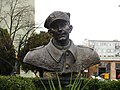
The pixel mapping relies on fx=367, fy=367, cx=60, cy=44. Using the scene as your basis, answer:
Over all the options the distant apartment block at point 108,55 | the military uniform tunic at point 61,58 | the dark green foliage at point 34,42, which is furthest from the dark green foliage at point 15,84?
the distant apartment block at point 108,55

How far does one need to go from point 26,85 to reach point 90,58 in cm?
206

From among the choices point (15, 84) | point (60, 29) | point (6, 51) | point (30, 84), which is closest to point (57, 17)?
point (60, 29)

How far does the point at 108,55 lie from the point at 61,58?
218 feet

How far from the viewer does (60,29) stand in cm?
898

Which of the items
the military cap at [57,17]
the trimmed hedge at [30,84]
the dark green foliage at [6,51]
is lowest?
the dark green foliage at [6,51]

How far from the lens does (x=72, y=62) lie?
9141mm

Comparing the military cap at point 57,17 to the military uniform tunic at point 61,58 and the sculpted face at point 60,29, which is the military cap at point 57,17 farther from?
the military uniform tunic at point 61,58

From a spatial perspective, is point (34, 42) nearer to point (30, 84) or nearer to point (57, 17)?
point (30, 84)

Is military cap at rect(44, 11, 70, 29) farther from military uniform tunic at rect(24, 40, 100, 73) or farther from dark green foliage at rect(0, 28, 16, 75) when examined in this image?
dark green foliage at rect(0, 28, 16, 75)

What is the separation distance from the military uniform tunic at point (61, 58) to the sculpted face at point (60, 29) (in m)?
0.32

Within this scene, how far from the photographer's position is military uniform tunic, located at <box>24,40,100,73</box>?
8984 mm

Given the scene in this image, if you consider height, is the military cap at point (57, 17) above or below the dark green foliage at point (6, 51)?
above

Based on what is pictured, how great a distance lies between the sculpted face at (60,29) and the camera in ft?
29.4

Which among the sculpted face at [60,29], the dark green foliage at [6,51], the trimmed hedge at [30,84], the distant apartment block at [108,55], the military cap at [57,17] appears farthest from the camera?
the distant apartment block at [108,55]
